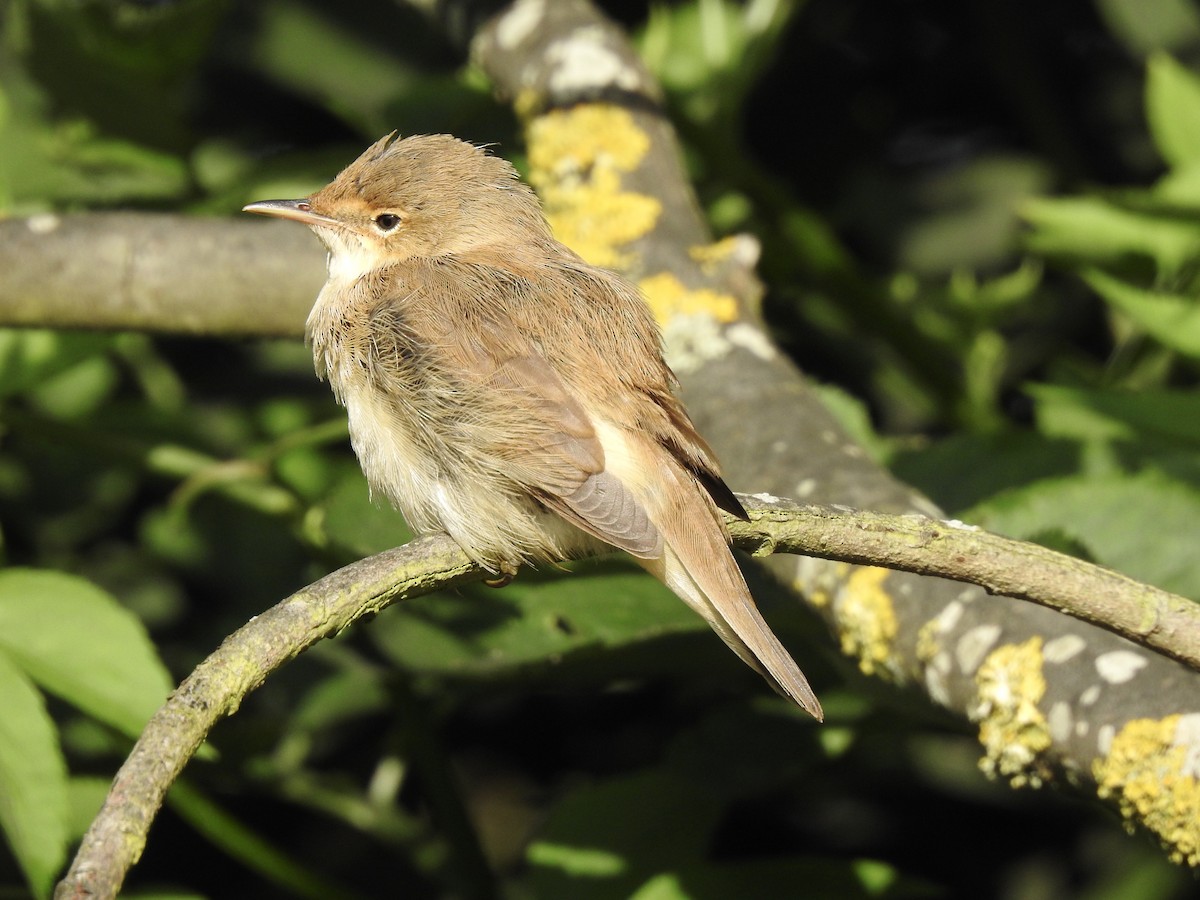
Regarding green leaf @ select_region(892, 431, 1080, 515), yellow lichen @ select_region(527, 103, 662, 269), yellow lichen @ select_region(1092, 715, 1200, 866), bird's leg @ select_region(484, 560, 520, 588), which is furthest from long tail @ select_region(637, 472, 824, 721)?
yellow lichen @ select_region(527, 103, 662, 269)

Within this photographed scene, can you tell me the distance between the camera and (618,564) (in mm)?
2842

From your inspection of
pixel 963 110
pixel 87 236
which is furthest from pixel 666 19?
pixel 87 236

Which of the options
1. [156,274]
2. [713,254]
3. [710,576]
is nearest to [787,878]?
[710,576]

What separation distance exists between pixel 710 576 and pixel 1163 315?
1.02 meters

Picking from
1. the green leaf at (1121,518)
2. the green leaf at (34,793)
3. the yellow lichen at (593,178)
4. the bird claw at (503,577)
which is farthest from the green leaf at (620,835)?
the yellow lichen at (593,178)

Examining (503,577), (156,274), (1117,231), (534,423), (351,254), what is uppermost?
(1117,231)

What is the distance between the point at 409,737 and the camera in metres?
3.10

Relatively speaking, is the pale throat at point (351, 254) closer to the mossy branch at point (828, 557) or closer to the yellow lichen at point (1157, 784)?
the mossy branch at point (828, 557)

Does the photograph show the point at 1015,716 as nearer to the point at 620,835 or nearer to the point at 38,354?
the point at 620,835

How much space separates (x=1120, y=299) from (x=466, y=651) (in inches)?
54.8

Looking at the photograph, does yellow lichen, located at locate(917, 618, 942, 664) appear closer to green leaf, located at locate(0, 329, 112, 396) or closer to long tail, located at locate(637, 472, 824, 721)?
long tail, located at locate(637, 472, 824, 721)

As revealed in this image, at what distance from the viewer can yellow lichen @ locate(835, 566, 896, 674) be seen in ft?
7.43

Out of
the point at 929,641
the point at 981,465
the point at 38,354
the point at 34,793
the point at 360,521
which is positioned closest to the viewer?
the point at 34,793

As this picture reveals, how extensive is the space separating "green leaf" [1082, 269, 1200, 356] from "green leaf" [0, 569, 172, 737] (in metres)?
1.80
